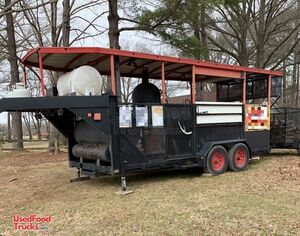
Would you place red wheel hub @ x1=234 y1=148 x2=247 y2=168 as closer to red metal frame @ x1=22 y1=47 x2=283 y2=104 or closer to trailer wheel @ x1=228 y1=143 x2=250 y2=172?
trailer wheel @ x1=228 y1=143 x2=250 y2=172

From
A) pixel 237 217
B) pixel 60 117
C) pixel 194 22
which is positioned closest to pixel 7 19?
pixel 194 22

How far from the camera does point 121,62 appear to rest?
300 inches

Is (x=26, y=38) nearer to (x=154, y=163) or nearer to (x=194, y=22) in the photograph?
(x=194, y=22)

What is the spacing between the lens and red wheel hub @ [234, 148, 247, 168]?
822cm

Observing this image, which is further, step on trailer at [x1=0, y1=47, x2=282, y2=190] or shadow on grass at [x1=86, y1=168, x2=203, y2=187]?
shadow on grass at [x1=86, y1=168, x2=203, y2=187]

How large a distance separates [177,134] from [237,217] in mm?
→ 2797

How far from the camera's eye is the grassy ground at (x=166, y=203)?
4488 mm

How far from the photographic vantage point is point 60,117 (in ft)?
25.0

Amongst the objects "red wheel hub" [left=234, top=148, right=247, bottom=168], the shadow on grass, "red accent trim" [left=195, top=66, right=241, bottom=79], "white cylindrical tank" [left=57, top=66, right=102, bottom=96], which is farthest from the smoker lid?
the shadow on grass

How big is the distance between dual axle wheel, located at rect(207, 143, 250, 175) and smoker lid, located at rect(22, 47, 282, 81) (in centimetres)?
187

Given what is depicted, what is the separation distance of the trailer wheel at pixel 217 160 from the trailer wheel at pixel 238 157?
0.17 m

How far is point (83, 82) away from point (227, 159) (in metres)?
3.92

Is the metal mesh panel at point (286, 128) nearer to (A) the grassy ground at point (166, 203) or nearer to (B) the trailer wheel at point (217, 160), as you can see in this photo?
(A) the grassy ground at point (166, 203)
